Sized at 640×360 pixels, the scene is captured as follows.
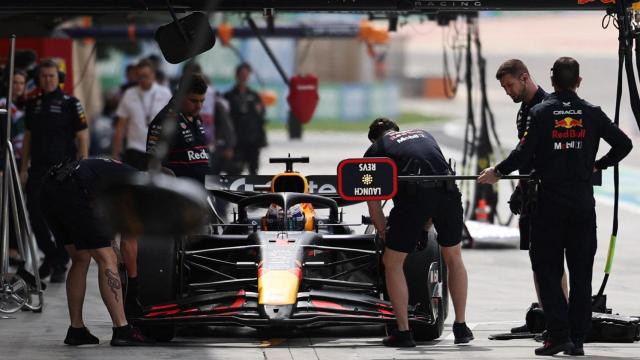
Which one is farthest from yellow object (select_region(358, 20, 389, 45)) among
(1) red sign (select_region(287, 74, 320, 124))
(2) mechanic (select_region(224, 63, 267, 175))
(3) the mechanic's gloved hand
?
(3) the mechanic's gloved hand

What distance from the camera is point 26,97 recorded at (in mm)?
13312

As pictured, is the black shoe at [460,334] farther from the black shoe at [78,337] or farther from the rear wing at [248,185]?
the black shoe at [78,337]

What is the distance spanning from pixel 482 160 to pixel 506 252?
1318 millimetres

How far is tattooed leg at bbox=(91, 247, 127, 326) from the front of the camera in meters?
9.44

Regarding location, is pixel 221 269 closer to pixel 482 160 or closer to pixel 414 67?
pixel 482 160

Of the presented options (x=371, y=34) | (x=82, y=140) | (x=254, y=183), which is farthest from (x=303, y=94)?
(x=254, y=183)

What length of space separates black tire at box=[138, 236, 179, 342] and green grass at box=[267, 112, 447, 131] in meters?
35.8

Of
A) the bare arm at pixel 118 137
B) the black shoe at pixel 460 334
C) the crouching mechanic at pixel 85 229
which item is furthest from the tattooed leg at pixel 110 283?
the bare arm at pixel 118 137

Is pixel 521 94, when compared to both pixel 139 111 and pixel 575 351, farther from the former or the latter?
pixel 139 111

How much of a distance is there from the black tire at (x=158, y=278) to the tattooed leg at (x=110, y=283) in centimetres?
28

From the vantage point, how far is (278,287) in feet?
31.1

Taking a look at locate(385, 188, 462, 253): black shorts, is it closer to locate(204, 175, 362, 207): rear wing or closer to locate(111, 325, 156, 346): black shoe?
locate(204, 175, 362, 207): rear wing

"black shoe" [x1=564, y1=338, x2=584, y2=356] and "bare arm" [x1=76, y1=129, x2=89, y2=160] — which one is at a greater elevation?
"bare arm" [x1=76, y1=129, x2=89, y2=160]

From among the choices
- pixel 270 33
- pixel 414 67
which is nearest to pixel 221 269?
pixel 270 33
